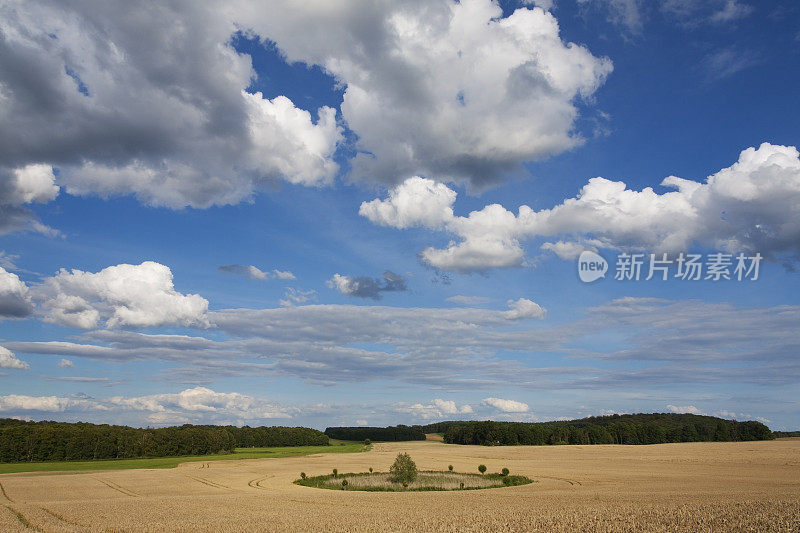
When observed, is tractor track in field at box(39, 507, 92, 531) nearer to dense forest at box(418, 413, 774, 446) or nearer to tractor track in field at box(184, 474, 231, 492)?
tractor track in field at box(184, 474, 231, 492)

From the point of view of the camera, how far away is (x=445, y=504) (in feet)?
151

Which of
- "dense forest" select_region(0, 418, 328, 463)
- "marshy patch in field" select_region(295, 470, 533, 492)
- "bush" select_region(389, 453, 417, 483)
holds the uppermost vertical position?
"bush" select_region(389, 453, 417, 483)

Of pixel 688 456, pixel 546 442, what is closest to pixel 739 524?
pixel 688 456

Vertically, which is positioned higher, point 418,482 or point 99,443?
point 418,482

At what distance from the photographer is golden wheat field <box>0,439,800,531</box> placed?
31.6m

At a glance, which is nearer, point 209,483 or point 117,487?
point 117,487

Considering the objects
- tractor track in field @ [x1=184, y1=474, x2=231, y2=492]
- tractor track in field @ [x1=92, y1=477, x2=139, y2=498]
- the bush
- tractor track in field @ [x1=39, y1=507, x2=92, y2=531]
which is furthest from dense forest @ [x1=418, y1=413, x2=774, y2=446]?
tractor track in field @ [x1=39, y1=507, x2=92, y2=531]

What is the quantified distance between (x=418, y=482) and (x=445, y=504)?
28606 mm

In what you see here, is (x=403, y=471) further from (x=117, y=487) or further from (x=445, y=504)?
(x=117, y=487)

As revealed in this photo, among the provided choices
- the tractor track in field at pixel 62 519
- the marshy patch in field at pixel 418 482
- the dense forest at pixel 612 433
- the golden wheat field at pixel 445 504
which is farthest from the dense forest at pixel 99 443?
the tractor track in field at pixel 62 519

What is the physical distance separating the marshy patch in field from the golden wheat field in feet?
13.5

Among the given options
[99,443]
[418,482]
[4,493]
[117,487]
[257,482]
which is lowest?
[99,443]

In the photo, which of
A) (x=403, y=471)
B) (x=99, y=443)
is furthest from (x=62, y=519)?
(x=99, y=443)

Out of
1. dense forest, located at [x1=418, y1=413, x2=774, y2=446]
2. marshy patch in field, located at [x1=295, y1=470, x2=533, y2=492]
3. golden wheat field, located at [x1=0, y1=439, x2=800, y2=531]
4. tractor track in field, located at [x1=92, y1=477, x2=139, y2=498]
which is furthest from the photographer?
dense forest, located at [x1=418, y1=413, x2=774, y2=446]
